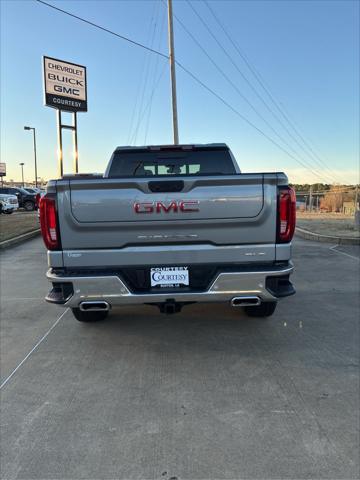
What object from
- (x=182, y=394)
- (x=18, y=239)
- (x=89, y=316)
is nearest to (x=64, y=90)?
(x=18, y=239)

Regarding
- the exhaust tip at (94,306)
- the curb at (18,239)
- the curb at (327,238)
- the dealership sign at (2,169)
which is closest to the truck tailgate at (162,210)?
the exhaust tip at (94,306)

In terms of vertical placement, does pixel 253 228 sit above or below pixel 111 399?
above

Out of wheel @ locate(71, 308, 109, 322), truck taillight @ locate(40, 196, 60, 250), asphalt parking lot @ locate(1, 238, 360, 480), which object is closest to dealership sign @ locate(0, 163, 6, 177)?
asphalt parking lot @ locate(1, 238, 360, 480)

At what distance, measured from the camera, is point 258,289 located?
3529 millimetres

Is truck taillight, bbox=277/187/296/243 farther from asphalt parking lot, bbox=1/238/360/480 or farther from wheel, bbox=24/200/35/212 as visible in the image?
wheel, bbox=24/200/35/212

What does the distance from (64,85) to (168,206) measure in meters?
19.6

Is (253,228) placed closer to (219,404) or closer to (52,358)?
(219,404)

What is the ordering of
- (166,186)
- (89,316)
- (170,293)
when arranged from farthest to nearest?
(89,316) < (170,293) < (166,186)

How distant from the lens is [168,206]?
342 cm

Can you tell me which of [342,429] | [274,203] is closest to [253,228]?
[274,203]

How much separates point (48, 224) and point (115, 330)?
5.72 ft

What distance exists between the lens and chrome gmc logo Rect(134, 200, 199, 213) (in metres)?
3.41

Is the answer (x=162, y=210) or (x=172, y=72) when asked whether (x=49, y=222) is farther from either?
(x=172, y=72)

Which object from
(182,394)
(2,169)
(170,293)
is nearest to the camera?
(182,394)
